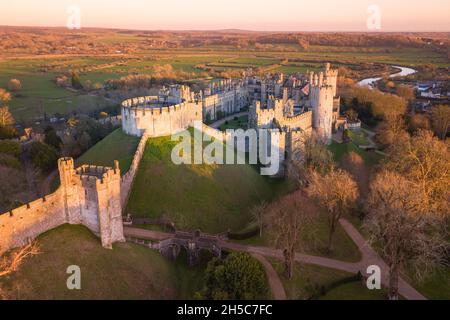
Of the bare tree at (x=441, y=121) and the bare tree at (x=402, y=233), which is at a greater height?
the bare tree at (x=441, y=121)

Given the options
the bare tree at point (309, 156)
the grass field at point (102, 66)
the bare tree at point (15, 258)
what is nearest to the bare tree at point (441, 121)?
the bare tree at point (309, 156)

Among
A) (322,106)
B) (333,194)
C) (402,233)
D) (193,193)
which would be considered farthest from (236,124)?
(402,233)

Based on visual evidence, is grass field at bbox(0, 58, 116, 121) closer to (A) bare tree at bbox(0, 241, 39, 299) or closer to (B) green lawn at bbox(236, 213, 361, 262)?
(A) bare tree at bbox(0, 241, 39, 299)

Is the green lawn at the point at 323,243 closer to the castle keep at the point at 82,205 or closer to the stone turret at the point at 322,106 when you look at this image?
the castle keep at the point at 82,205

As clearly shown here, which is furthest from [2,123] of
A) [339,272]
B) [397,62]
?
[397,62]

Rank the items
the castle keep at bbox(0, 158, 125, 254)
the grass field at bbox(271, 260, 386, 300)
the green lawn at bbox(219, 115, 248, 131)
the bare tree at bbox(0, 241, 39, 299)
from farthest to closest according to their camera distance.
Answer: the green lawn at bbox(219, 115, 248, 131) < the castle keep at bbox(0, 158, 125, 254) < the grass field at bbox(271, 260, 386, 300) < the bare tree at bbox(0, 241, 39, 299)

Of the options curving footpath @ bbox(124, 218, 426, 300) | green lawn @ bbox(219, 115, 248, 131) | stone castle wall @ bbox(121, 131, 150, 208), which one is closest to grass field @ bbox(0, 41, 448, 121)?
green lawn @ bbox(219, 115, 248, 131)
